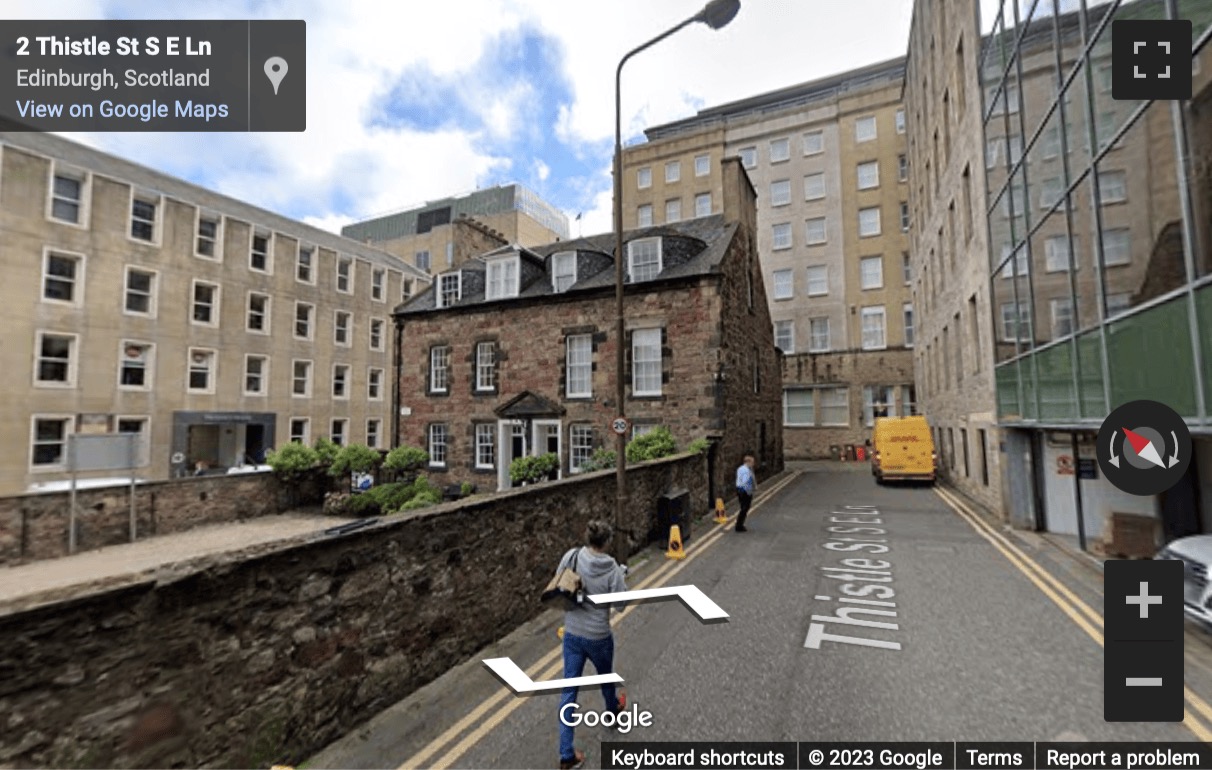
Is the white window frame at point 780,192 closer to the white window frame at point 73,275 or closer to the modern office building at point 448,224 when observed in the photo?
the modern office building at point 448,224

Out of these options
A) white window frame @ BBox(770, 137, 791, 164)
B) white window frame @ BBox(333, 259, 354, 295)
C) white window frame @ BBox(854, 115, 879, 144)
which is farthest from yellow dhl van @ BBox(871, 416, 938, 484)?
white window frame @ BBox(333, 259, 354, 295)

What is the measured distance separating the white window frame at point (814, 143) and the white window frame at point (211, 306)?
4018 cm

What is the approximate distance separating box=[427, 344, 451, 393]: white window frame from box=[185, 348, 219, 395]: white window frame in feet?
46.5

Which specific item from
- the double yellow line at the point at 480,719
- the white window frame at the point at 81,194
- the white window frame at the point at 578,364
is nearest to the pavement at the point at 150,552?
the double yellow line at the point at 480,719

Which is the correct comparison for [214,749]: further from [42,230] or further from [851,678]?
[42,230]

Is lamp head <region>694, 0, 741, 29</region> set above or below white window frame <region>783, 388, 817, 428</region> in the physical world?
above

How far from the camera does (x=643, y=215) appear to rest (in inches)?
1797

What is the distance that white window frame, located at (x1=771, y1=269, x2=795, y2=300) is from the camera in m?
38.0

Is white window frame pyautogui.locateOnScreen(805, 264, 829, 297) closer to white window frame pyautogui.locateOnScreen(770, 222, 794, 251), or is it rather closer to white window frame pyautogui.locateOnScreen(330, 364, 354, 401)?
white window frame pyautogui.locateOnScreen(770, 222, 794, 251)

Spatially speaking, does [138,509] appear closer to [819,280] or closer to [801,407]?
[801,407]

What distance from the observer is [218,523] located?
17656 mm

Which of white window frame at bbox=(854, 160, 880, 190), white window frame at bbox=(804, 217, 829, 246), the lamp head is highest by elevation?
white window frame at bbox=(854, 160, 880, 190)

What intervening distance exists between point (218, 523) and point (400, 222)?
47929mm

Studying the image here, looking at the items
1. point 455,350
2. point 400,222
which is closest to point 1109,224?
point 455,350
